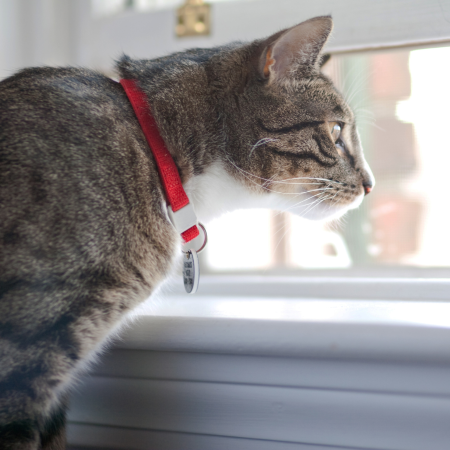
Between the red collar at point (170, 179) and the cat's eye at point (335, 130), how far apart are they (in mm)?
313

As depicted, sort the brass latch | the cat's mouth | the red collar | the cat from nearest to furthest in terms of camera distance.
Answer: the cat, the red collar, the cat's mouth, the brass latch

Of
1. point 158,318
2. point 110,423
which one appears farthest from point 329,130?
point 110,423

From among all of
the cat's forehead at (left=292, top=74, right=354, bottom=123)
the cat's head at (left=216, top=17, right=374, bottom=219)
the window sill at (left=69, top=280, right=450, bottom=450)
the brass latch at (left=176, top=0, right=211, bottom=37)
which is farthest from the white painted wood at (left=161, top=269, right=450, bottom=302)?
the brass latch at (left=176, top=0, right=211, bottom=37)

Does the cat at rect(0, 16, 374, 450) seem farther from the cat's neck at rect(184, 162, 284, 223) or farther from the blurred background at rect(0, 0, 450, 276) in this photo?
the blurred background at rect(0, 0, 450, 276)

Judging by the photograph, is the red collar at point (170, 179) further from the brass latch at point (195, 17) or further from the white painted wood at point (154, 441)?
the brass latch at point (195, 17)

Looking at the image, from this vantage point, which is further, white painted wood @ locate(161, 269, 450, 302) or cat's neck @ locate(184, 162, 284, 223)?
white painted wood @ locate(161, 269, 450, 302)

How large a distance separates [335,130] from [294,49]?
168 mm

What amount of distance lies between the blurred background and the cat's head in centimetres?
25

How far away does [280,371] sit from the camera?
70 centimetres

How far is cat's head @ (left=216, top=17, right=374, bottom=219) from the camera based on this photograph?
2.56 feet

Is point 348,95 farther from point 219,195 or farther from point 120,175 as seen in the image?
point 120,175

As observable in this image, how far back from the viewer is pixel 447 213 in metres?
1.03

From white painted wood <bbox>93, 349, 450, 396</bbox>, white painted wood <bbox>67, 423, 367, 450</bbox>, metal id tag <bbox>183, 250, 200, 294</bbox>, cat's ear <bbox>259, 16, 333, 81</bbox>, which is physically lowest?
white painted wood <bbox>67, 423, 367, 450</bbox>

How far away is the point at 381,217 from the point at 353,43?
42cm
